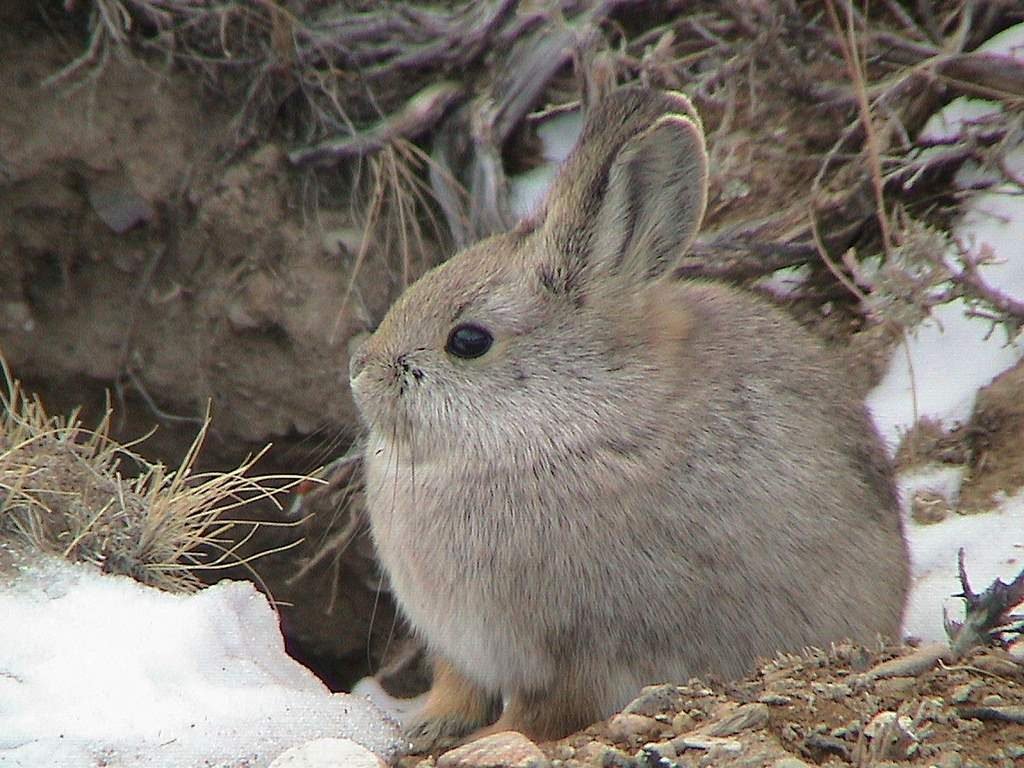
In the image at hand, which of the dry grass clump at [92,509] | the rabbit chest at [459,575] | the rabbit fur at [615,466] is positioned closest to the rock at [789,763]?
the rabbit fur at [615,466]

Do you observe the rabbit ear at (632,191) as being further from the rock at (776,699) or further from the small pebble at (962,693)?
the small pebble at (962,693)

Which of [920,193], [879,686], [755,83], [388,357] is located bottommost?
[879,686]

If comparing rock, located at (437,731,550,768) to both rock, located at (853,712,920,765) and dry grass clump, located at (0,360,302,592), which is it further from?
dry grass clump, located at (0,360,302,592)

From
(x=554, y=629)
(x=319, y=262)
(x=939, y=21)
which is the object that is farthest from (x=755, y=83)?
(x=554, y=629)

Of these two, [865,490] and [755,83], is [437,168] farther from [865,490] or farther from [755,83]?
[865,490]

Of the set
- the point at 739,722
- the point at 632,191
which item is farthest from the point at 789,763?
the point at 632,191

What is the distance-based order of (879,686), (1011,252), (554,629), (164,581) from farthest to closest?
(1011,252), (164,581), (554,629), (879,686)

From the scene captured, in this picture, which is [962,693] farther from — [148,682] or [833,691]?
[148,682]

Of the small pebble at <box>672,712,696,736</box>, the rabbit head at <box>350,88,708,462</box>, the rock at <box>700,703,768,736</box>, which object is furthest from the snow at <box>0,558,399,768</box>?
the rock at <box>700,703,768,736</box>
